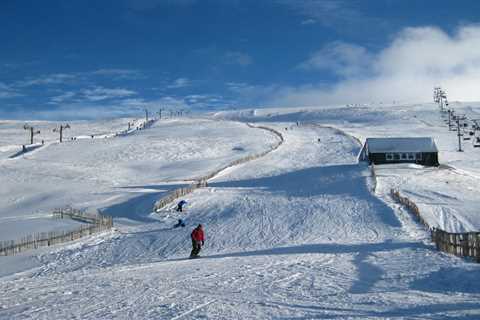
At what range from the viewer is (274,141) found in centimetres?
8831

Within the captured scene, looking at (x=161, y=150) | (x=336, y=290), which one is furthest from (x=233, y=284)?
(x=161, y=150)

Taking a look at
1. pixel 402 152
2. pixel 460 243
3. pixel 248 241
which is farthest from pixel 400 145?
pixel 460 243

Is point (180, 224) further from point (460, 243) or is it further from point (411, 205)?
point (460, 243)

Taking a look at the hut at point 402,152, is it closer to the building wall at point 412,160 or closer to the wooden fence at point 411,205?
the building wall at point 412,160

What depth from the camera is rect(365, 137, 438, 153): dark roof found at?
56.3 meters

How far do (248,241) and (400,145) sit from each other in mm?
36972

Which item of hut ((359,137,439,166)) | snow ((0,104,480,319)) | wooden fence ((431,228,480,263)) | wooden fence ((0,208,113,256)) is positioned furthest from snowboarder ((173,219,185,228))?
hut ((359,137,439,166))

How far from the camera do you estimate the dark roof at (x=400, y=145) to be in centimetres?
5631

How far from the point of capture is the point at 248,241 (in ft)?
82.9

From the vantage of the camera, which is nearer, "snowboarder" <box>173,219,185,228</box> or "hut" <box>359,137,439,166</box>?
"snowboarder" <box>173,219,185,228</box>

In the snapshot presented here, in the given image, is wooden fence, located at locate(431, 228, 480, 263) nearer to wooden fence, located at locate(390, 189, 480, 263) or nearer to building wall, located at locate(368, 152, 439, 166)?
wooden fence, located at locate(390, 189, 480, 263)

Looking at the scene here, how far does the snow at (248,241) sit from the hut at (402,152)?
3.38 m

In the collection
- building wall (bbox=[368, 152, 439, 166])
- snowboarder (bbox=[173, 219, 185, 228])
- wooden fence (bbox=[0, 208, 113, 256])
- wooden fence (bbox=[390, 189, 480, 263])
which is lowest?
wooden fence (bbox=[0, 208, 113, 256])

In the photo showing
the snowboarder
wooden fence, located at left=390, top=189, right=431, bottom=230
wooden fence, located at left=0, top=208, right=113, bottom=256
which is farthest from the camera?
the snowboarder
